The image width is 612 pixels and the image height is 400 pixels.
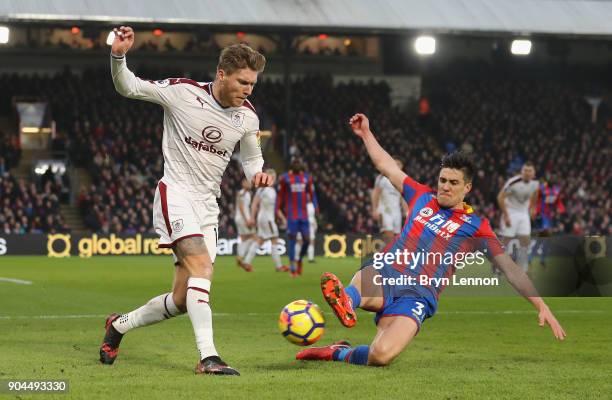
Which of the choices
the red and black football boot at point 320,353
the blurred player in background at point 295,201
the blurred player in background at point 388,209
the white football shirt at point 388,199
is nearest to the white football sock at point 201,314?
the red and black football boot at point 320,353

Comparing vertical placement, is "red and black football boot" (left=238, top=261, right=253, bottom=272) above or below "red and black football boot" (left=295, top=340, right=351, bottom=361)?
above

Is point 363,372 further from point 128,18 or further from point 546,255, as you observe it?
point 128,18

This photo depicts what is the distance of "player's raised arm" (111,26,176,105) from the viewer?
746 cm

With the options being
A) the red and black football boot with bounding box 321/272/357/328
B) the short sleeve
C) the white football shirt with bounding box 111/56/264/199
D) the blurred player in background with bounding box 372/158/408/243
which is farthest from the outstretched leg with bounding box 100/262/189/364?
the blurred player in background with bounding box 372/158/408/243

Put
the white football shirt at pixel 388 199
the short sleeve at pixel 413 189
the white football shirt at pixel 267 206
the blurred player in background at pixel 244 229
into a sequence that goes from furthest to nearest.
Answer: the white football shirt at pixel 267 206 → the blurred player in background at pixel 244 229 → the white football shirt at pixel 388 199 → the short sleeve at pixel 413 189

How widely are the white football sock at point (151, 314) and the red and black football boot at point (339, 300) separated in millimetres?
1169

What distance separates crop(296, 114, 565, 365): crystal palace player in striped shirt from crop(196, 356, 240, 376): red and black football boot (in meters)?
1.05

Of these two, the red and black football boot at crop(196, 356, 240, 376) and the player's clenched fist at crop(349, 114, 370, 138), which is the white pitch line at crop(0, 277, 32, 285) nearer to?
the player's clenched fist at crop(349, 114, 370, 138)

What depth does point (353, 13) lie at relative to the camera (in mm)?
30375

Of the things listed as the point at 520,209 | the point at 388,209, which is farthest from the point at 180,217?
the point at 520,209

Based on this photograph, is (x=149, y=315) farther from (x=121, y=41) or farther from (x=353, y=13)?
(x=353, y=13)

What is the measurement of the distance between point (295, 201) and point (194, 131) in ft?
40.9

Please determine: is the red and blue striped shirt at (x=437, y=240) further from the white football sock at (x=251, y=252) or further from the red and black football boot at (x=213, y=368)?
the white football sock at (x=251, y=252)

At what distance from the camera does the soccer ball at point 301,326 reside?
25.8 feet
